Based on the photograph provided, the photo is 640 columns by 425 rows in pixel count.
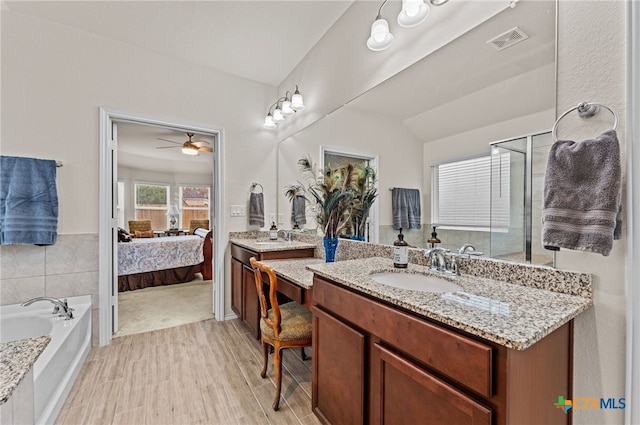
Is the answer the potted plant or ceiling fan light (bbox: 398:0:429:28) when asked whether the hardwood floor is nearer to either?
the potted plant

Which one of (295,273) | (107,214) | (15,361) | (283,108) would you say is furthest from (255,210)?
(15,361)

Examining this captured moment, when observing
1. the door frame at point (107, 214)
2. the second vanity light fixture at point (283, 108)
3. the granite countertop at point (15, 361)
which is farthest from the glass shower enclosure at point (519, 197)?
the door frame at point (107, 214)

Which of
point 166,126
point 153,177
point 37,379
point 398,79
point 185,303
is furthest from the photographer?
point 153,177

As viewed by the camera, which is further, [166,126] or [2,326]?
[166,126]

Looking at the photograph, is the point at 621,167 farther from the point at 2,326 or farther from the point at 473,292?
the point at 2,326

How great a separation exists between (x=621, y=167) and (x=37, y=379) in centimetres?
264

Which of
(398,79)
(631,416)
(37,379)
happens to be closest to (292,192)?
(398,79)

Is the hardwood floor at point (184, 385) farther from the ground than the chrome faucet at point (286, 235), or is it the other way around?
the chrome faucet at point (286, 235)

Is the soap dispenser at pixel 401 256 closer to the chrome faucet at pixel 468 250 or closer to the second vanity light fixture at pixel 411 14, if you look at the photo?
the chrome faucet at pixel 468 250

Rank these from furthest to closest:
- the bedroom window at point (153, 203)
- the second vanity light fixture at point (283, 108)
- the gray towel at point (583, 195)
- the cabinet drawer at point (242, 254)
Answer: the bedroom window at point (153, 203), the second vanity light fixture at point (283, 108), the cabinet drawer at point (242, 254), the gray towel at point (583, 195)

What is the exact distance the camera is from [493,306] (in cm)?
86

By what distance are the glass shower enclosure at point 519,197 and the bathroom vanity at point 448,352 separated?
0.17 m

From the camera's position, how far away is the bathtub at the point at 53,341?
1456 mm

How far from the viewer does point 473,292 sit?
1.03 meters
